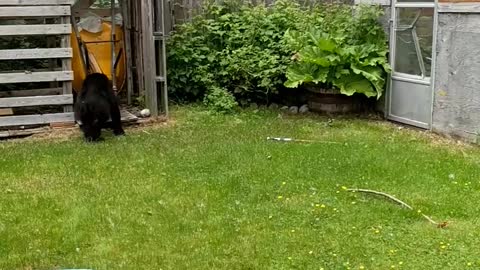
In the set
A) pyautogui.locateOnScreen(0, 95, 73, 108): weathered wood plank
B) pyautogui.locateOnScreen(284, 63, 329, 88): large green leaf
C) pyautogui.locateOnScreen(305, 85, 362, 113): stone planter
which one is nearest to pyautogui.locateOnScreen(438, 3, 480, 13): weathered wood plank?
pyautogui.locateOnScreen(284, 63, 329, 88): large green leaf

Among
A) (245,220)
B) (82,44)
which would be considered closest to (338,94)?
(82,44)

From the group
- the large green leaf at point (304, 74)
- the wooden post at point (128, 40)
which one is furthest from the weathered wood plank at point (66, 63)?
the large green leaf at point (304, 74)

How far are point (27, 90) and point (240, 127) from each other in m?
3.24

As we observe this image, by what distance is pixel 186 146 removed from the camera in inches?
291

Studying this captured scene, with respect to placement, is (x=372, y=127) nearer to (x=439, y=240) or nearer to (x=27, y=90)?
(x=439, y=240)

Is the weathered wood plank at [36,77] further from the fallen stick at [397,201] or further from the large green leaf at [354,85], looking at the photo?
the fallen stick at [397,201]

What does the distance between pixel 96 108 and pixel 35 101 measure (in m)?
1.11

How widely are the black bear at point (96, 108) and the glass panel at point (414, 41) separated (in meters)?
3.87

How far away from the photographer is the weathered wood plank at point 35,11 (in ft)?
26.6

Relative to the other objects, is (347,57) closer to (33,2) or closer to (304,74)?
(304,74)

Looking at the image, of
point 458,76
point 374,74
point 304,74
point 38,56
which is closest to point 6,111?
point 38,56

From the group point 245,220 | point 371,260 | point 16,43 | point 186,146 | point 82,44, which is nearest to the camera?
point 371,260

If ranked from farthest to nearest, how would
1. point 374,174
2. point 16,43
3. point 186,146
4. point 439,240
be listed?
point 16,43, point 186,146, point 374,174, point 439,240

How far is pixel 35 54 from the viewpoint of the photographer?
326 inches
